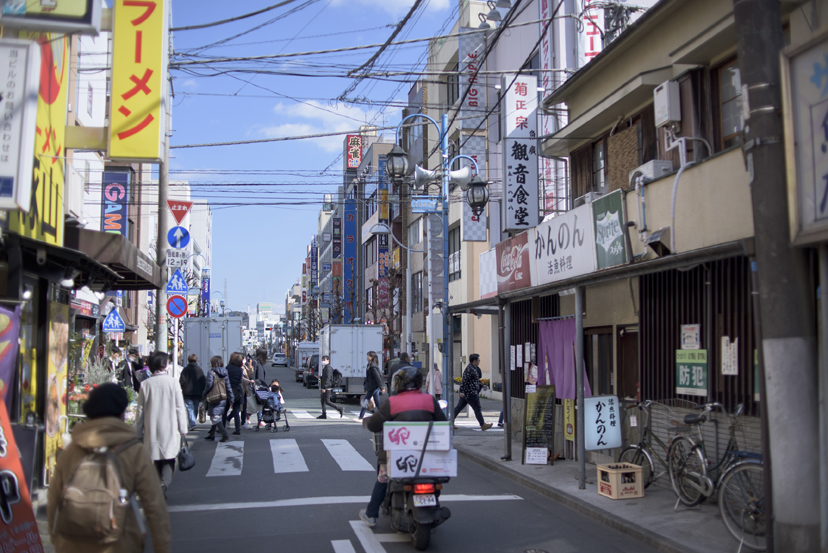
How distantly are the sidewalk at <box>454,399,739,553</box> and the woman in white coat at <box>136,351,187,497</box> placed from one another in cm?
502

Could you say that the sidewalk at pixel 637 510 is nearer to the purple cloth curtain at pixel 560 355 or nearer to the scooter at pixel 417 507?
the purple cloth curtain at pixel 560 355

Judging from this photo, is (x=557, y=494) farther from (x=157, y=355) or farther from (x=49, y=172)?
(x=49, y=172)

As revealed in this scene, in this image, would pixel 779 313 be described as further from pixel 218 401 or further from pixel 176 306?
pixel 176 306

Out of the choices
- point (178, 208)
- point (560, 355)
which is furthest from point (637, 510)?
point (178, 208)

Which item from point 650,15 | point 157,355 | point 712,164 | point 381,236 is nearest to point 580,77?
point 650,15

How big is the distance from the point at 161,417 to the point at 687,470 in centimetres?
623

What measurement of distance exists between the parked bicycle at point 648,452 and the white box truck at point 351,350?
19264 mm

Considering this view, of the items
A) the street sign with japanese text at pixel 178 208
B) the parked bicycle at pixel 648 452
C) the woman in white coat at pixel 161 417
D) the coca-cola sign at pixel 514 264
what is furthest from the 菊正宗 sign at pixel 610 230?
the street sign with japanese text at pixel 178 208

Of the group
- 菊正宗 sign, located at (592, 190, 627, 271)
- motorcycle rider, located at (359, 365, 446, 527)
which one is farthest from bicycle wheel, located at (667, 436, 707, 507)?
motorcycle rider, located at (359, 365, 446, 527)

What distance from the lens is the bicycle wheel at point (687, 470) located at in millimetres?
8195

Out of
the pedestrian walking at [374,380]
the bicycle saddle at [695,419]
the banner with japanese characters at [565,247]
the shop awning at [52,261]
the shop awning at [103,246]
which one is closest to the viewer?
the shop awning at [52,261]

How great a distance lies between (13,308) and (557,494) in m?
6.95

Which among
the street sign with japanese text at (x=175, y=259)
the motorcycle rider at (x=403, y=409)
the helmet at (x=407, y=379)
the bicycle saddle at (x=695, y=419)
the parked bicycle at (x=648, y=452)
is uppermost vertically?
the street sign with japanese text at (x=175, y=259)

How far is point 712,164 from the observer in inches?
337
